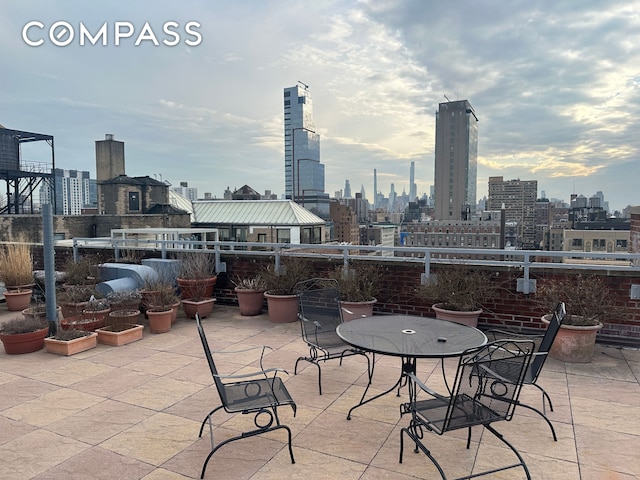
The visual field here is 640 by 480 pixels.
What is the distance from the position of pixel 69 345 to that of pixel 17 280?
3.57 metres

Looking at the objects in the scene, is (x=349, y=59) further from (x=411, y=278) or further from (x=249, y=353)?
(x=249, y=353)

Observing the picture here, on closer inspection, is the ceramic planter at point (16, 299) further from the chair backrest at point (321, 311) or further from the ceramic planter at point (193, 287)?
the chair backrest at point (321, 311)

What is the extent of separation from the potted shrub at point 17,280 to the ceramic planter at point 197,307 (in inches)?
123

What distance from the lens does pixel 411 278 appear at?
20.4 feet

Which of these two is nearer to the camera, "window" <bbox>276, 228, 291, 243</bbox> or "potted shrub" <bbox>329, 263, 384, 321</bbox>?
"potted shrub" <bbox>329, 263, 384, 321</bbox>

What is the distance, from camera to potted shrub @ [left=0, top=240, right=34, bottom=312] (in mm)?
7434

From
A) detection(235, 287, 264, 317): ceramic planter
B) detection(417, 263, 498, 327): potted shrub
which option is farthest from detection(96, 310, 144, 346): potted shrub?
detection(417, 263, 498, 327): potted shrub

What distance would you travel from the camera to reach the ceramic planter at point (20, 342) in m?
5.01

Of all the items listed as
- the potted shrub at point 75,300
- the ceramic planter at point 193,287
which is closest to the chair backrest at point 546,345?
the ceramic planter at point 193,287

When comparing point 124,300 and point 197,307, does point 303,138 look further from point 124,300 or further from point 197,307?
point 124,300

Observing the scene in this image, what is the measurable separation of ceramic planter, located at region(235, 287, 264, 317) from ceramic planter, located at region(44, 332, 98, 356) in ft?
7.45

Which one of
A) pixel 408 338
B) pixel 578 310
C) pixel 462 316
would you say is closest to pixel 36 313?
pixel 408 338

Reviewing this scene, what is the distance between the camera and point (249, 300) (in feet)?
22.6

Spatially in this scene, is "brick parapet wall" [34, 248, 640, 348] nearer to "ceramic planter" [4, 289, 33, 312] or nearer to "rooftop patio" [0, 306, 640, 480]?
"rooftop patio" [0, 306, 640, 480]
